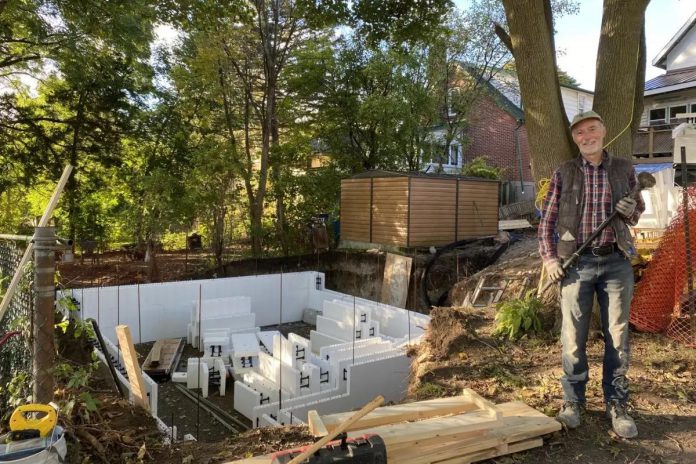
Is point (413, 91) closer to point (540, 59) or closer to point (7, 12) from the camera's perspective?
point (7, 12)

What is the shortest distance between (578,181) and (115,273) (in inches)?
585

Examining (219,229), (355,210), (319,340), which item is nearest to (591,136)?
(319,340)

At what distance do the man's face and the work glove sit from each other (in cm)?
34

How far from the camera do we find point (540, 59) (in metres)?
4.60

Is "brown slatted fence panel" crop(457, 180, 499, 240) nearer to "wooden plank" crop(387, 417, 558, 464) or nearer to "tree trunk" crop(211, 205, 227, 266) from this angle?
"tree trunk" crop(211, 205, 227, 266)

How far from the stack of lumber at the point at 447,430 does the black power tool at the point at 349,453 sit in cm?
35

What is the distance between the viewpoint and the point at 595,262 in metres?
2.97

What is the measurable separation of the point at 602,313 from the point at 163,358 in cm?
872

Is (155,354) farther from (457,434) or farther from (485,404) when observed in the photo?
(457,434)

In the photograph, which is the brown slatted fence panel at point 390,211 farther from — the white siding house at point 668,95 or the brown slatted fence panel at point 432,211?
the white siding house at point 668,95

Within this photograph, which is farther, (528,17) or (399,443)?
(528,17)

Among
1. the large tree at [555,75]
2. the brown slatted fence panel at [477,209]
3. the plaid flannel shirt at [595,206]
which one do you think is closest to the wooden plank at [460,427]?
the plaid flannel shirt at [595,206]

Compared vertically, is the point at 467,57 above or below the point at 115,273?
above

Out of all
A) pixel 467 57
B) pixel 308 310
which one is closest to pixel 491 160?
pixel 467 57
